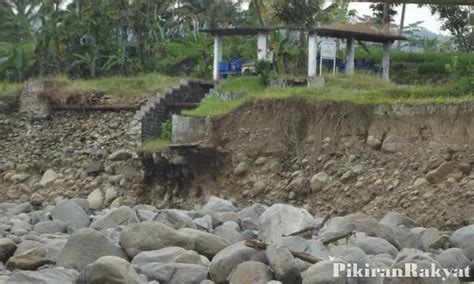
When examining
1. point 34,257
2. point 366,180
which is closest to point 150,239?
point 34,257

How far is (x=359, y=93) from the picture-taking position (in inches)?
714

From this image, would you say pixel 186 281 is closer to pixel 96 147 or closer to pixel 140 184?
pixel 140 184

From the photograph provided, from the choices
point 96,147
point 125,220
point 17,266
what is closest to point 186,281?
point 17,266

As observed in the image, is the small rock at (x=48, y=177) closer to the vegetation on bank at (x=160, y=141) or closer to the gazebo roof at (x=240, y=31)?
the vegetation on bank at (x=160, y=141)

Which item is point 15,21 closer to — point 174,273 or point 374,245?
point 374,245

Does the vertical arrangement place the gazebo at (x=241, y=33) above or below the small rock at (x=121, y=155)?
above

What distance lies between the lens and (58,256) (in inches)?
369

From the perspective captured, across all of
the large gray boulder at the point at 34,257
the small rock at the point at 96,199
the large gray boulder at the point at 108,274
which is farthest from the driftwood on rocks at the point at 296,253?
the small rock at the point at 96,199

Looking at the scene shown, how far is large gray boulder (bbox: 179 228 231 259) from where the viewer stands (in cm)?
962

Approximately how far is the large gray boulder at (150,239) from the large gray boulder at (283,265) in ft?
4.57

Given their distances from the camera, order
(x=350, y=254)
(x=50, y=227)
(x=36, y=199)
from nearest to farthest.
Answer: (x=350, y=254) < (x=50, y=227) < (x=36, y=199)

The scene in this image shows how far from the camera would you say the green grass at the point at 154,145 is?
826 inches

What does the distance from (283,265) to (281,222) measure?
272 centimetres

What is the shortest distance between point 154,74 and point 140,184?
5.30 meters
